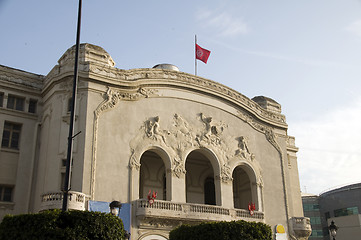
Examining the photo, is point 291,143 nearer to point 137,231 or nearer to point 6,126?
point 137,231

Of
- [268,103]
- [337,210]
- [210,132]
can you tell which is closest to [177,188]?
[210,132]

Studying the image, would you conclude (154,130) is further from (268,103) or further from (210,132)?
(268,103)

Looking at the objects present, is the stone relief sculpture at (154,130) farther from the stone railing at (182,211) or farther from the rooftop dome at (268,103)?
the rooftop dome at (268,103)

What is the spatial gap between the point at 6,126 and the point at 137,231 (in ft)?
43.0

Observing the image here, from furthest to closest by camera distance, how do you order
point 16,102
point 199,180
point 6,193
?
point 199,180 < point 16,102 < point 6,193

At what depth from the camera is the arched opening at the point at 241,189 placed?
1585 inches

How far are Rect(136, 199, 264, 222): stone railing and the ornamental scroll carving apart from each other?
2.80m

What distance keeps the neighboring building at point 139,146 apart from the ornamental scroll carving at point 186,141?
0.28ft

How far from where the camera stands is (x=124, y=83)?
112ft

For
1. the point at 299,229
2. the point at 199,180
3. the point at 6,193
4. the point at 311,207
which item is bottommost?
the point at 299,229

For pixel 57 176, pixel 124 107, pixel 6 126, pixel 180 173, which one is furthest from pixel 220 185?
pixel 6 126

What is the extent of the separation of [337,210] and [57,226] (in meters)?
69.7

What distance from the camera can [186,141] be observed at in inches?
1391

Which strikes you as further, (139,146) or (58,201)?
(139,146)
